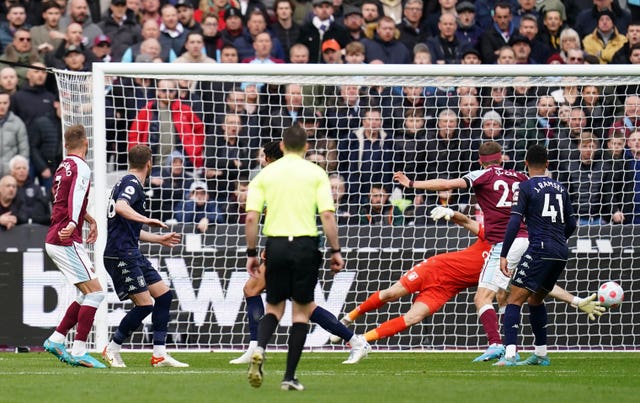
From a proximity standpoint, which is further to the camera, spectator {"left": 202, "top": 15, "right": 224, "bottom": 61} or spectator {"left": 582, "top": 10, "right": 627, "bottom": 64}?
spectator {"left": 582, "top": 10, "right": 627, "bottom": 64}

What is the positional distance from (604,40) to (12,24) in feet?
29.5

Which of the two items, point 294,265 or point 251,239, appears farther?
point 251,239

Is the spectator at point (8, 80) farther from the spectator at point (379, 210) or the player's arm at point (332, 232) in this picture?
the player's arm at point (332, 232)

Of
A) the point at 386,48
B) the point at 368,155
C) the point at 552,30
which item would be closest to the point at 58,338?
the point at 368,155

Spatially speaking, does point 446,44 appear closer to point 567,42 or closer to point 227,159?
point 567,42

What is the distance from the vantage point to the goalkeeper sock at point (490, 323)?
13578mm

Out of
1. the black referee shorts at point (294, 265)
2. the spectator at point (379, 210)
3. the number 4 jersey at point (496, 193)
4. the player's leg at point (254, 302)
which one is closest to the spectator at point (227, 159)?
the spectator at point (379, 210)

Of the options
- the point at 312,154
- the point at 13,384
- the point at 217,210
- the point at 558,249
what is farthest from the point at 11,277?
the point at 558,249

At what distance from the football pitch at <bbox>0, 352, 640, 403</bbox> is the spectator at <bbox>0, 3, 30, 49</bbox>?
606 cm

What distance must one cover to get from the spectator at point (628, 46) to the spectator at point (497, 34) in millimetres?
1648

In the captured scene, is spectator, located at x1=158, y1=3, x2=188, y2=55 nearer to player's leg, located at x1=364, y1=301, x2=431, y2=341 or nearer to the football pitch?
the football pitch

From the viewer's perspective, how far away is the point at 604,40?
19734mm

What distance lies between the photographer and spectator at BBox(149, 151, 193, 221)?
16125 millimetres

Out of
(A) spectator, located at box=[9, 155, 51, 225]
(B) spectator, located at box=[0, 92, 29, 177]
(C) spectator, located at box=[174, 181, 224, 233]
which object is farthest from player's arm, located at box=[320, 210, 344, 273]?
(B) spectator, located at box=[0, 92, 29, 177]
